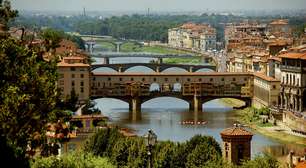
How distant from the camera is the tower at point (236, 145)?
9.96 meters

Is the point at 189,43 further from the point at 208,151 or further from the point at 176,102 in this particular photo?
the point at 208,151

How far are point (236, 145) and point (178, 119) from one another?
436 inches

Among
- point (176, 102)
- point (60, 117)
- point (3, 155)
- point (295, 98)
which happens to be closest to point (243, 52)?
point (176, 102)

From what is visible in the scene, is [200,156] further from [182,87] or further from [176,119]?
[182,87]

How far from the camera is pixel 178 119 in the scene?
2112 centimetres

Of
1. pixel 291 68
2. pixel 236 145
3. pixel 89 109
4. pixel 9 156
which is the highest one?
pixel 9 156

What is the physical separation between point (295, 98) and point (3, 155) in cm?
1594

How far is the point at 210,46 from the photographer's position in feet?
167

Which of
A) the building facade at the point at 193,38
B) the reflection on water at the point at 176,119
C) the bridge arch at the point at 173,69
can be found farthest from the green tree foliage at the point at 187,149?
the building facade at the point at 193,38

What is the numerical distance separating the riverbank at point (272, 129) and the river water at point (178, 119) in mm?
217

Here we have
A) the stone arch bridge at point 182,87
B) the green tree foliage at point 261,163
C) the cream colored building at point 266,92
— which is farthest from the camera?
the stone arch bridge at point 182,87

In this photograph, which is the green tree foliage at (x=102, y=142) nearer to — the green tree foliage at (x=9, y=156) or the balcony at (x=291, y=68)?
the green tree foliage at (x=9, y=156)

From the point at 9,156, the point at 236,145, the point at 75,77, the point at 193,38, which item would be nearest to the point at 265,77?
the point at 75,77

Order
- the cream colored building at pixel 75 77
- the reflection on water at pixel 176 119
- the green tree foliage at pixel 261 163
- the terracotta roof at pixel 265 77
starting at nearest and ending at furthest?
the green tree foliage at pixel 261 163 < the reflection on water at pixel 176 119 < the cream colored building at pixel 75 77 < the terracotta roof at pixel 265 77
